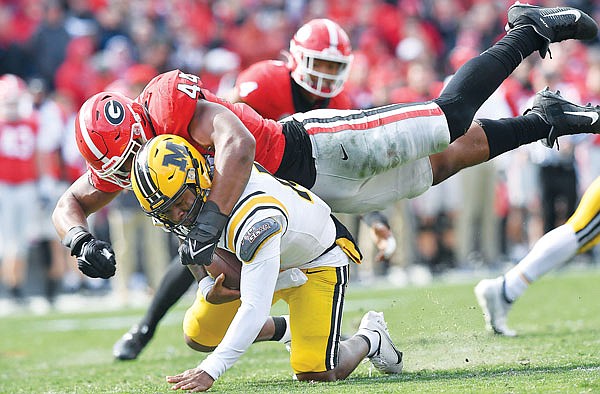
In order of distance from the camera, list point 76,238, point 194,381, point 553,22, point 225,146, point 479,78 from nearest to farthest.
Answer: point 194,381, point 225,146, point 76,238, point 479,78, point 553,22

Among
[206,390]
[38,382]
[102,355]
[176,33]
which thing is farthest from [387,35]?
[206,390]

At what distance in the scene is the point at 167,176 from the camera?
3861 millimetres

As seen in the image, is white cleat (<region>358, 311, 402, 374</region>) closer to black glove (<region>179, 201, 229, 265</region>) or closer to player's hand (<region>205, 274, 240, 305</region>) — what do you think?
player's hand (<region>205, 274, 240, 305</region>)

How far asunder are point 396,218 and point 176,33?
155 inches

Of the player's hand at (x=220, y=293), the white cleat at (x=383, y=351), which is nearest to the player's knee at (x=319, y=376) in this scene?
the white cleat at (x=383, y=351)

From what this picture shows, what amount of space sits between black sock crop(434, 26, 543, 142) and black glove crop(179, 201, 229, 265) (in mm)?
1348

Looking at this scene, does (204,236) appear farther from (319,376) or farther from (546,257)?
(546,257)

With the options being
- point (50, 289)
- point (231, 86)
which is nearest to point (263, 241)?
point (231, 86)

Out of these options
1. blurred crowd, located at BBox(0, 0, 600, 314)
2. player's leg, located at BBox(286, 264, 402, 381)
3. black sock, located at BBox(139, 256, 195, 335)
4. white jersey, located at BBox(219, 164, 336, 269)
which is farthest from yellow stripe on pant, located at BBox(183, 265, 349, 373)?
blurred crowd, located at BBox(0, 0, 600, 314)

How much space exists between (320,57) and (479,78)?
1.15 meters

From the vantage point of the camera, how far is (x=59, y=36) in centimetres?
1163

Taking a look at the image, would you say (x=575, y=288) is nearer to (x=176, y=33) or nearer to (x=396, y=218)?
(x=396, y=218)

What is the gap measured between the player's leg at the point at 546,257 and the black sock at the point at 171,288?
159cm

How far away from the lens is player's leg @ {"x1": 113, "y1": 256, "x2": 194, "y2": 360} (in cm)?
552
